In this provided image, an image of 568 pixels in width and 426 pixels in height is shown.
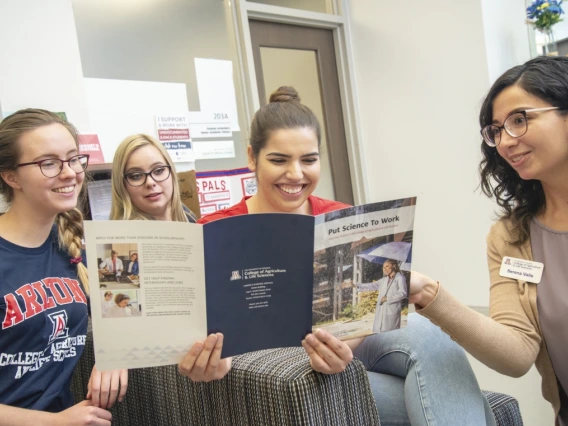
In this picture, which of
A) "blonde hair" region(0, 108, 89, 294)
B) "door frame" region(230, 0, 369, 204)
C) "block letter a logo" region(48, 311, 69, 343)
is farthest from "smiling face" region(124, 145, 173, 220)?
"door frame" region(230, 0, 369, 204)

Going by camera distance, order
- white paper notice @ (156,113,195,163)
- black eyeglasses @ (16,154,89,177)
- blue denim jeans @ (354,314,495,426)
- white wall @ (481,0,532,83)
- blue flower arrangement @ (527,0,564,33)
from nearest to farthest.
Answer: blue denim jeans @ (354,314,495,426), black eyeglasses @ (16,154,89,177), white paper notice @ (156,113,195,163), blue flower arrangement @ (527,0,564,33), white wall @ (481,0,532,83)

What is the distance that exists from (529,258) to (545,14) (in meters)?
2.43

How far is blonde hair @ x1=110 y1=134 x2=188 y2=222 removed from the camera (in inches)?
80.0

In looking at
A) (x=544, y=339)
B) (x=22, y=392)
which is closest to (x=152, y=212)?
(x=22, y=392)

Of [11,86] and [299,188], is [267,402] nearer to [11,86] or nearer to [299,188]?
[299,188]

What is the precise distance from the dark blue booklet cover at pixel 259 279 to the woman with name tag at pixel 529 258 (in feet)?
1.11

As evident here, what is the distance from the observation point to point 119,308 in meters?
0.98

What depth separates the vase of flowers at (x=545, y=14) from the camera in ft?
10.5

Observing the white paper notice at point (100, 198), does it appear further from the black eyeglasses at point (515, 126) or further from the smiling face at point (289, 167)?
the black eyeglasses at point (515, 126)

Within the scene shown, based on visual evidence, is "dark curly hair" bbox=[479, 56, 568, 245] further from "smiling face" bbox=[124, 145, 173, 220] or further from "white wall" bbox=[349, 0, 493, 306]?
"white wall" bbox=[349, 0, 493, 306]

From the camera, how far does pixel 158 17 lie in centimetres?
309

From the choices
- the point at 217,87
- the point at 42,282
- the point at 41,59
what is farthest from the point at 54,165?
the point at 217,87

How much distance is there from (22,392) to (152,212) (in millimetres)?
900

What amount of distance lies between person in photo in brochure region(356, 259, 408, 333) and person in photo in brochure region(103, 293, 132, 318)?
428mm
